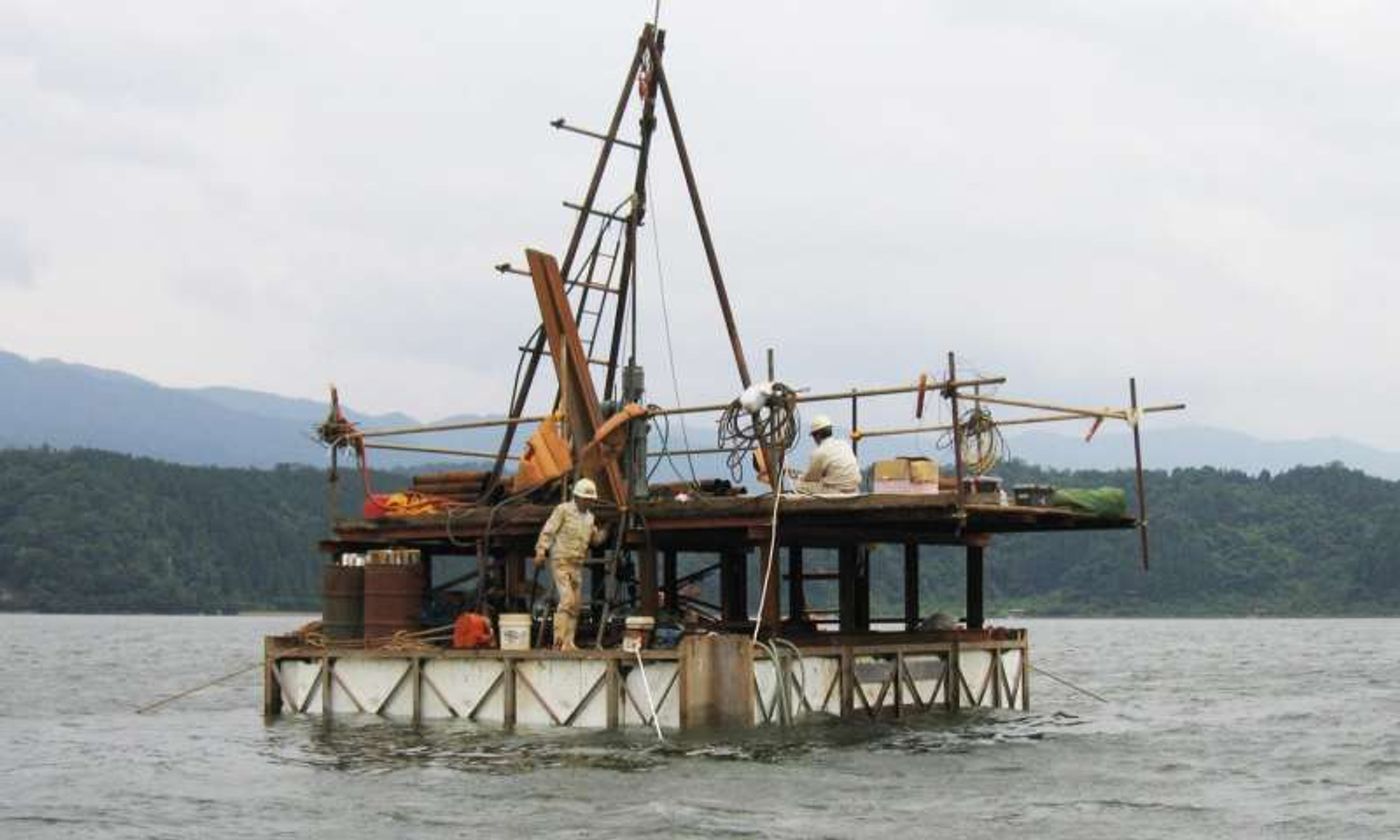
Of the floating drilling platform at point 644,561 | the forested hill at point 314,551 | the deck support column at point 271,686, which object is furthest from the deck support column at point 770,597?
the forested hill at point 314,551

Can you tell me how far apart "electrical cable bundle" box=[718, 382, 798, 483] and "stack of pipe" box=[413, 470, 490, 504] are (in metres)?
5.75

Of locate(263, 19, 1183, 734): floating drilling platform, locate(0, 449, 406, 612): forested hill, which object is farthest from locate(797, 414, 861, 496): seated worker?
locate(0, 449, 406, 612): forested hill

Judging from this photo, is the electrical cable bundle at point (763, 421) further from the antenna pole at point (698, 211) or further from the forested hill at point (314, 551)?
the forested hill at point (314, 551)

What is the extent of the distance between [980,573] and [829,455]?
7199 millimetres

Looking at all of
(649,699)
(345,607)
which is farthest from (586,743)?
(345,607)

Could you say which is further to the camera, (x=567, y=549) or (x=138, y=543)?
(x=138, y=543)

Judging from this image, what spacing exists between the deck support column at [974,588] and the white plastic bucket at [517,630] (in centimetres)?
892

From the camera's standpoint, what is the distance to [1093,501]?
3288 cm

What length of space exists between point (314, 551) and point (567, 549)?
137 m

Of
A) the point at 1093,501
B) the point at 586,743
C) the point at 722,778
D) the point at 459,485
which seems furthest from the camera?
the point at 459,485

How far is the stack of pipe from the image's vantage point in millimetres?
36031

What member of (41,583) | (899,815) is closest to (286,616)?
(41,583)

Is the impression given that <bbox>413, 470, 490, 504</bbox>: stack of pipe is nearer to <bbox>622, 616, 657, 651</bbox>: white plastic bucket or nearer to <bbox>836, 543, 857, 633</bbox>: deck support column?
<bbox>622, 616, 657, 651</bbox>: white plastic bucket

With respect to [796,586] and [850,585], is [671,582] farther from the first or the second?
[850,585]
